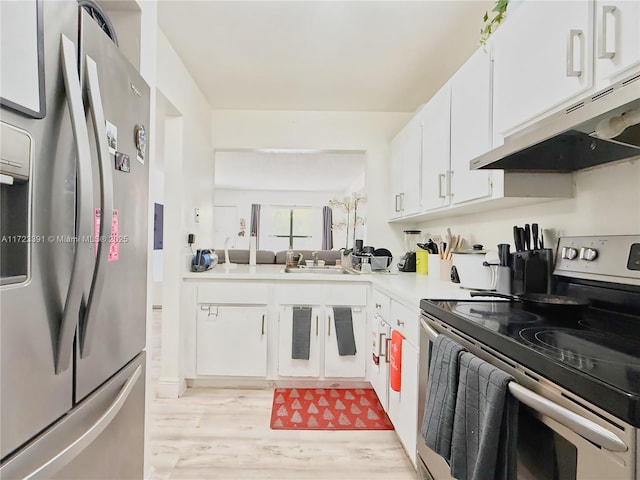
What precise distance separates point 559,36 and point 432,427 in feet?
4.39

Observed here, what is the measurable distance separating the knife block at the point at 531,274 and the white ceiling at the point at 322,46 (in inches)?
53.3

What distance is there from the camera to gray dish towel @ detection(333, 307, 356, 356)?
2602mm

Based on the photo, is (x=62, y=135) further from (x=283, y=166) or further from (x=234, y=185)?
(x=234, y=185)

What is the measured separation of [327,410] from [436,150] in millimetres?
1873

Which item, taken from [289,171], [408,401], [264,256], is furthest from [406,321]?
[289,171]

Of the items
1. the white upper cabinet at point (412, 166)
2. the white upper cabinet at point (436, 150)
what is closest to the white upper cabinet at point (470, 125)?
the white upper cabinet at point (436, 150)

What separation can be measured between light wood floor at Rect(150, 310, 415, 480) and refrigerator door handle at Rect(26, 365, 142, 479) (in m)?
0.86

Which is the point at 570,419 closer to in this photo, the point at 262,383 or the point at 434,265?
the point at 434,265

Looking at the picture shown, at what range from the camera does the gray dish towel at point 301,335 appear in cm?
259

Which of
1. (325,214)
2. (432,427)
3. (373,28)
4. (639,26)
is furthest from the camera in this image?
(325,214)

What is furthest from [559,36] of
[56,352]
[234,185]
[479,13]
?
[234,185]

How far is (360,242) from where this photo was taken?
323 cm

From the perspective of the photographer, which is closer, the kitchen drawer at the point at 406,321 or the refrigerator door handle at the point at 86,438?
the refrigerator door handle at the point at 86,438

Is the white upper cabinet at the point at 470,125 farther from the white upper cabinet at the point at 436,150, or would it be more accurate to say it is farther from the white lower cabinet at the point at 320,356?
the white lower cabinet at the point at 320,356
